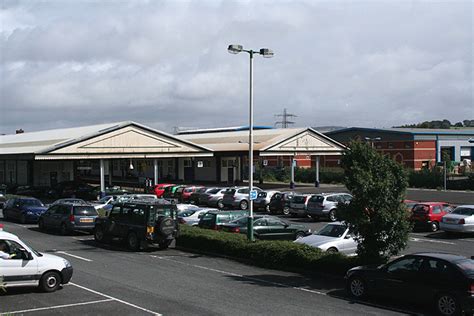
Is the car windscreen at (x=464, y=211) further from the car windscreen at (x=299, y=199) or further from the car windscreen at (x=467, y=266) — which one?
the car windscreen at (x=467, y=266)

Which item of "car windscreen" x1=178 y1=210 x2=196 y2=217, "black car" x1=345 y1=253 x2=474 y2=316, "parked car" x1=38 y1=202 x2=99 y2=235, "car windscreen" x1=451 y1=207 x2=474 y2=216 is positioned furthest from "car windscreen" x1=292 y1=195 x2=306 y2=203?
"black car" x1=345 y1=253 x2=474 y2=316

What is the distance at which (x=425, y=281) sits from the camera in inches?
536

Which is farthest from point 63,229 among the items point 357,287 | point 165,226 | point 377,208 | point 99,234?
point 357,287

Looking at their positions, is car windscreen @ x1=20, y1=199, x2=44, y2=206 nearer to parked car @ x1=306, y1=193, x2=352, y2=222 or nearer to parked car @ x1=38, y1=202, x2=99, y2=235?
parked car @ x1=38, y1=202, x2=99, y2=235

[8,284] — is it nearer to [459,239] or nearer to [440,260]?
[440,260]

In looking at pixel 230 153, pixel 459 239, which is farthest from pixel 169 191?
pixel 459 239

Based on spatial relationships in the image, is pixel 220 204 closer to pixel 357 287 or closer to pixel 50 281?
pixel 50 281

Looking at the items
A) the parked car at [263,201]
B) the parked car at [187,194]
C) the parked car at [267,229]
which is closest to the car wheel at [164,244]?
the parked car at [267,229]

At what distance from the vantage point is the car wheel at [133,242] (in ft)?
78.0

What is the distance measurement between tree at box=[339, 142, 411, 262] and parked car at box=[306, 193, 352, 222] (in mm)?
17357

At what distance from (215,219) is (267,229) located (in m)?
2.97

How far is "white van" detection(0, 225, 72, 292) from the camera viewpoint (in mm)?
14486

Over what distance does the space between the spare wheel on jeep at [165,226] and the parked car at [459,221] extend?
43.0ft

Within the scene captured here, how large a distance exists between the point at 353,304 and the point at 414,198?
122 ft
